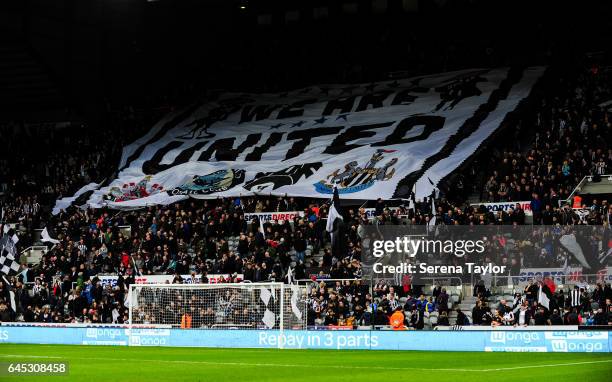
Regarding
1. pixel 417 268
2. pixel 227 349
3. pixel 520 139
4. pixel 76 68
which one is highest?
pixel 76 68

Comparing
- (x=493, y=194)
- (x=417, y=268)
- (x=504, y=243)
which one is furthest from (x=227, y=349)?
(x=493, y=194)

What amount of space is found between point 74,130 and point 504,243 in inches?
1313

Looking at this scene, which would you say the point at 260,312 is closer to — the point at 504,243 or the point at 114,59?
the point at 504,243

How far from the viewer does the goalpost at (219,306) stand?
29.8 metres

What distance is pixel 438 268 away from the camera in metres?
27.2

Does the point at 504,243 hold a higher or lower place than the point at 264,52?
lower

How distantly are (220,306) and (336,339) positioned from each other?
4872 millimetres

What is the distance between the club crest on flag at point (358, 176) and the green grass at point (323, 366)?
14.0 meters

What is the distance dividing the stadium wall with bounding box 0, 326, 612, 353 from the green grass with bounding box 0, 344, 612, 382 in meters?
0.91

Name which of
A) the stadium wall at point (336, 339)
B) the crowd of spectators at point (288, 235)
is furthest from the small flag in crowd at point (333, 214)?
the stadium wall at point (336, 339)

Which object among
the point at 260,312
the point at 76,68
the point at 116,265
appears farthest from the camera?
the point at 76,68

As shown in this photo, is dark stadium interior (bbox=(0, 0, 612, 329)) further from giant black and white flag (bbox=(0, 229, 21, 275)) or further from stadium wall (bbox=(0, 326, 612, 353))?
stadium wall (bbox=(0, 326, 612, 353))

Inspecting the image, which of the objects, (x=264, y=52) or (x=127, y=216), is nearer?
(x=127, y=216)

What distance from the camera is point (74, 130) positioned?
182 feet
